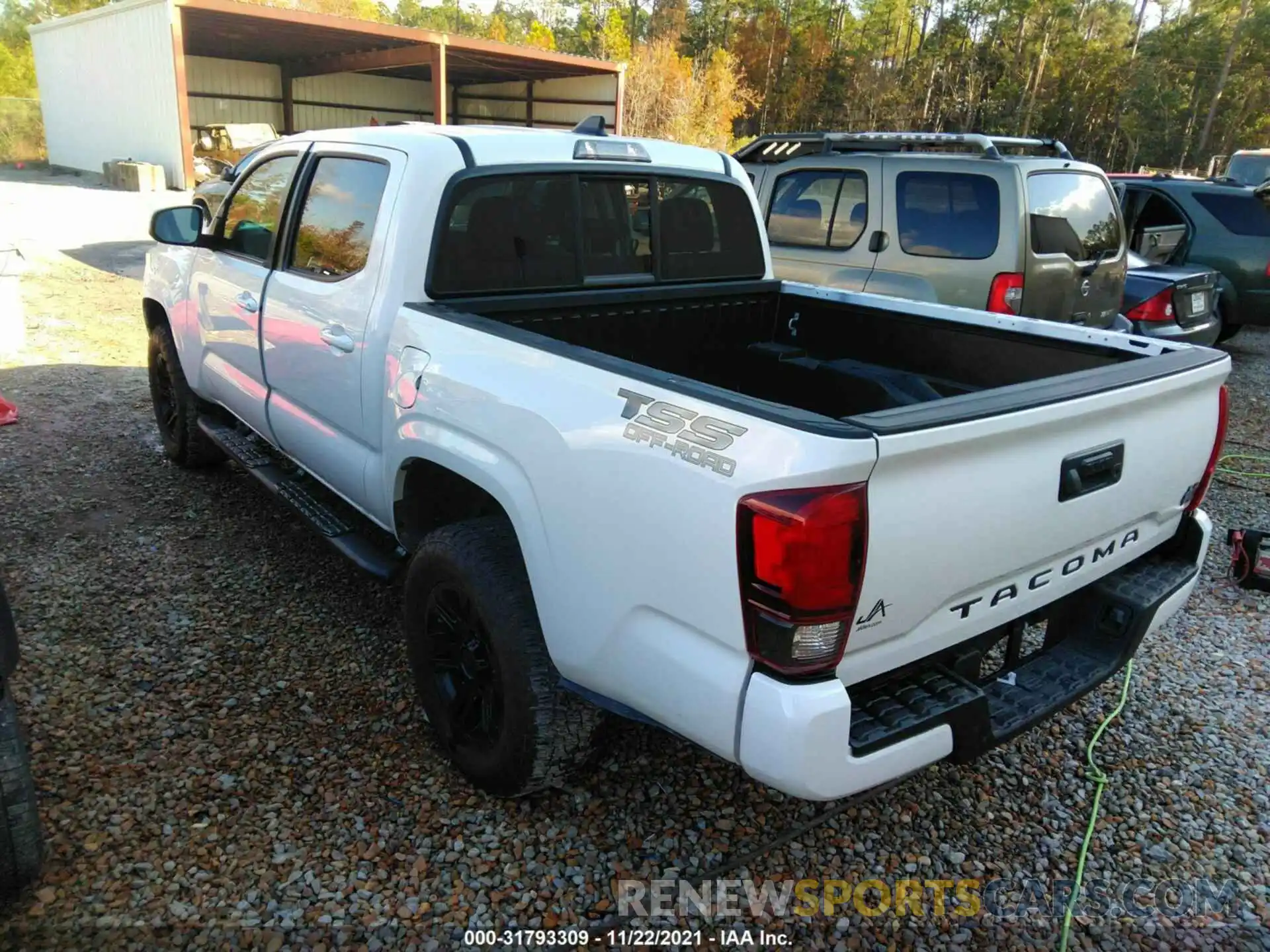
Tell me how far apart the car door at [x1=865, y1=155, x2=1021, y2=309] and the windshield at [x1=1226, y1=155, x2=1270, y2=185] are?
12.8m

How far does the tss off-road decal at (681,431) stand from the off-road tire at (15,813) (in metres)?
1.70

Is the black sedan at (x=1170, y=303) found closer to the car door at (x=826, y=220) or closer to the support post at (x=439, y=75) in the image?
the car door at (x=826, y=220)

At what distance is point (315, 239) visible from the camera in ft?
11.7

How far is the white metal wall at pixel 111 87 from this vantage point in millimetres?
19250

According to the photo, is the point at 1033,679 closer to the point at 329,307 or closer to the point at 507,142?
the point at 507,142

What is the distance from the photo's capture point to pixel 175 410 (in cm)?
521

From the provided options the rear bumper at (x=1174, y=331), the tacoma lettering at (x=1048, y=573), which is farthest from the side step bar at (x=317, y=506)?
the rear bumper at (x=1174, y=331)

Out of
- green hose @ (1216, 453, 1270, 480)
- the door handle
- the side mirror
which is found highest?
the side mirror

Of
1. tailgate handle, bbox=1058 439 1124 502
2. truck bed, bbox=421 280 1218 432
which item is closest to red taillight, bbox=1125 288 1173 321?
truck bed, bbox=421 280 1218 432

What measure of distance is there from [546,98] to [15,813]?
101ft

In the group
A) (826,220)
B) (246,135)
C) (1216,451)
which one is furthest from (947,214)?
(246,135)

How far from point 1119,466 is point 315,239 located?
9.82ft

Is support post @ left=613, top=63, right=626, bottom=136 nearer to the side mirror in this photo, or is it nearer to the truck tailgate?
the side mirror

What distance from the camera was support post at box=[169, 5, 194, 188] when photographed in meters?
18.4
